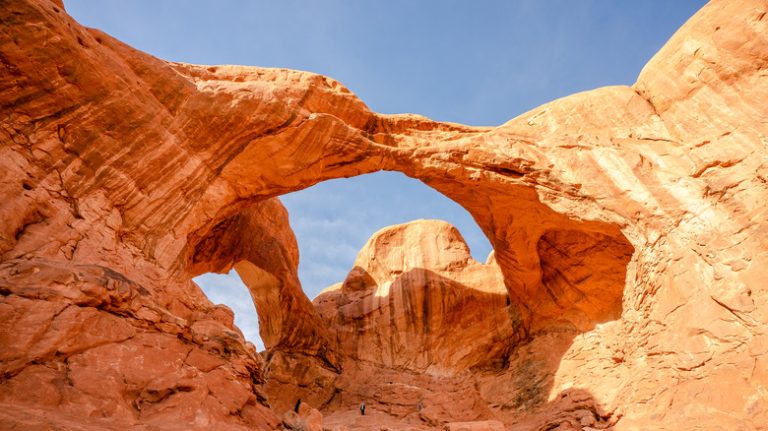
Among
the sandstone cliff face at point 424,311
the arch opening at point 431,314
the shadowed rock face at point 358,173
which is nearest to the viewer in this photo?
the shadowed rock face at point 358,173

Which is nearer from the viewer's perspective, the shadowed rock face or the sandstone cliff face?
the shadowed rock face

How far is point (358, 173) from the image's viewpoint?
16016 mm

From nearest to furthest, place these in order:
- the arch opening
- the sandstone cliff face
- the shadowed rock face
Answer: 1. the shadowed rock face
2. the arch opening
3. the sandstone cliff face

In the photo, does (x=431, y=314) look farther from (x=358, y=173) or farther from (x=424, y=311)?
(x=358, y=173)

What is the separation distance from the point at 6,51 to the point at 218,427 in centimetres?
825

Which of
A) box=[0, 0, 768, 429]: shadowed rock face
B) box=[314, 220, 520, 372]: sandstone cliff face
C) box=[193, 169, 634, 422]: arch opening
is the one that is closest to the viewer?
box=[0, 0, 768, 429]: shadowed rock face

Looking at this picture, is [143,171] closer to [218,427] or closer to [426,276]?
[218,427]

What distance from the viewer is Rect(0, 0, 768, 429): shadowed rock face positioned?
8188 mm

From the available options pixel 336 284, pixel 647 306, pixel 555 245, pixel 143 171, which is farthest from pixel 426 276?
pixel 143 171

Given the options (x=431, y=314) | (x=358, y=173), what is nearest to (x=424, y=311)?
(x=431, y=314)

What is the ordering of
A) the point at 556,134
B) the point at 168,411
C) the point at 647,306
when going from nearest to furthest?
the point at 168,411 < the point at 647,306 < the point at 556,134

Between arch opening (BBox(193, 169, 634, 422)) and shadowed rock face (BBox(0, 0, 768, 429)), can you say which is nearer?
shadowed rock face (BBox(0, 0, 768, 429))

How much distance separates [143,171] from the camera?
40.1 feet

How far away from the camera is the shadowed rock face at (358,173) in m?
8.19
